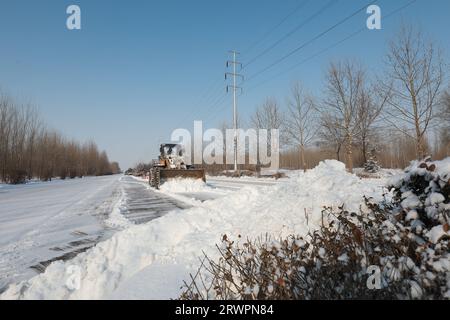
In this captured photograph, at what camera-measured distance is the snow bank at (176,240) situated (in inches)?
121

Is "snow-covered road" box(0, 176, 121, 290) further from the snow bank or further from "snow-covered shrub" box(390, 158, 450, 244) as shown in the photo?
"snow-covered shrub" box(390, 158, 450, 244)

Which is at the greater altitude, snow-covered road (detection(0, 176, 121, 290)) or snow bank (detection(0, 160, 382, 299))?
snow bank (detection(0, 160, 382, 299))

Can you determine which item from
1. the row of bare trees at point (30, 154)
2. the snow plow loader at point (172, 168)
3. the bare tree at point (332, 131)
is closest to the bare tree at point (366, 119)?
the bare tree at point (332, 131)

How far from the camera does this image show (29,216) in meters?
8.18

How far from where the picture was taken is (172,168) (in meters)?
17.8

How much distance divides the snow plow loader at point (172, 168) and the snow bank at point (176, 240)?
11.3m

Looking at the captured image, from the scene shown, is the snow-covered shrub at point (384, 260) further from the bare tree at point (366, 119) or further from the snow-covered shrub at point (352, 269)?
the bare tree at point (366, 119)

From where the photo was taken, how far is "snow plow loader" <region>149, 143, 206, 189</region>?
661 inches

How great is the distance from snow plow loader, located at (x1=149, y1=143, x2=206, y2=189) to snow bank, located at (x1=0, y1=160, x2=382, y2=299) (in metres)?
11.3

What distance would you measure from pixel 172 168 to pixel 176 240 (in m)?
13.5

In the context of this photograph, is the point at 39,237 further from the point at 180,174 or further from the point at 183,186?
the point at 180,174

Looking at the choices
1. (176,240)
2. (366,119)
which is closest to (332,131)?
(366,119)

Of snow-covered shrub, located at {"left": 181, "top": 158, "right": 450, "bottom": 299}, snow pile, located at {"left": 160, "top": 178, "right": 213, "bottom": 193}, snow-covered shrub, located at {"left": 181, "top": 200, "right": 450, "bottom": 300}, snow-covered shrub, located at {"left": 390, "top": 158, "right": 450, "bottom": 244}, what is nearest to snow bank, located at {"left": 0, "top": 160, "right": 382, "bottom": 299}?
snow-covered shrub, located at {"left": 181, "top": 200, "right": 450, "bottom": 300}
